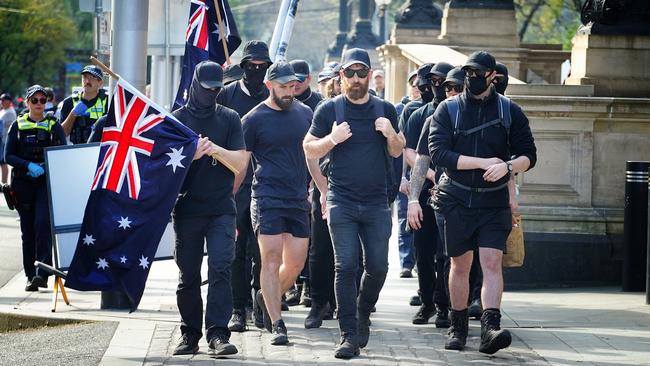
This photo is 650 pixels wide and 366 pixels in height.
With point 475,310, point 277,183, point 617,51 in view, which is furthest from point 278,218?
point 617,51

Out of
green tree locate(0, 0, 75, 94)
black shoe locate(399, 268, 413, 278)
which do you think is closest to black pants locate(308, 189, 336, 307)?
black shoe locate(399, 268, 413, 278)

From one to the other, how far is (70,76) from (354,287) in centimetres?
9203

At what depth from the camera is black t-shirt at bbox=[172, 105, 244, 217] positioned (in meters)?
9.61

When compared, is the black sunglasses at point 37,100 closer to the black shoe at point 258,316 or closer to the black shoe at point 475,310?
the black shoe at point 258,316

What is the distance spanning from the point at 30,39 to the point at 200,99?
225 ft

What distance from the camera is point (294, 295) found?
12625 millimetres

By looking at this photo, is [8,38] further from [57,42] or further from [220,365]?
[220,365]

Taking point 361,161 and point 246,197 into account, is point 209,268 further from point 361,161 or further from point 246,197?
point 246,197

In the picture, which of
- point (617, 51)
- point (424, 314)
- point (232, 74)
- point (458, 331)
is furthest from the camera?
point (617, 51)

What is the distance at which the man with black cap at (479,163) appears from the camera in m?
9.67

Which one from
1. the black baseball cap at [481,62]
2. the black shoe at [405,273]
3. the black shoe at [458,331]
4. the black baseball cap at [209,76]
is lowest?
the black shoe at [405,273]

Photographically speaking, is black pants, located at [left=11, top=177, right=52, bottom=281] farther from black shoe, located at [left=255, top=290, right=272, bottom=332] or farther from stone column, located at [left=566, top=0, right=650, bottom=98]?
stone column, located at [left=566, top=0, right=650, bottom=98]

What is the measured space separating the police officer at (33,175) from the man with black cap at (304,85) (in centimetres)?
265

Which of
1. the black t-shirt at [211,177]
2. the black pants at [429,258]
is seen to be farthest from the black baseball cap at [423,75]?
the black t-shirt at [211,177]
